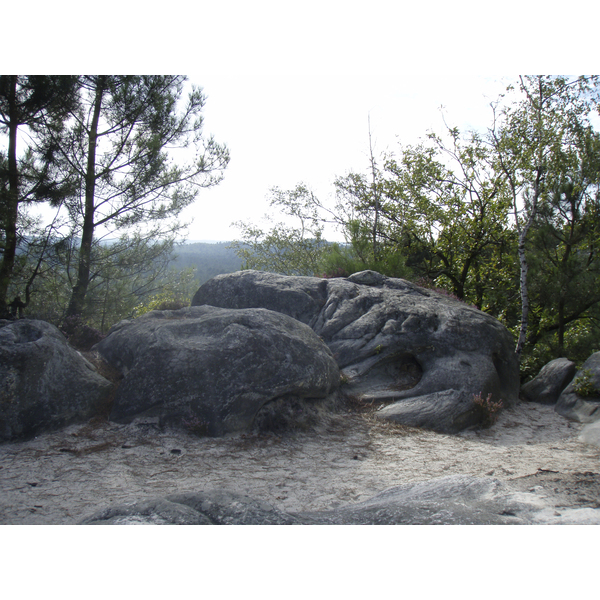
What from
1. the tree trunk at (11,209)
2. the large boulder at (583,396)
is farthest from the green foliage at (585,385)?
the tree trunk at (11,209)

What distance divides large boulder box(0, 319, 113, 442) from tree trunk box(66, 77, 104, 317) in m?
4.16

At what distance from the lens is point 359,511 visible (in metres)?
3.97

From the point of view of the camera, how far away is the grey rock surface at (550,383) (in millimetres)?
9391

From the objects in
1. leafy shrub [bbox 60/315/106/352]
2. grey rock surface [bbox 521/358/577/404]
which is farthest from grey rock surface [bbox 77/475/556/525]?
leafy shrub [bbox 60/315/106/352]

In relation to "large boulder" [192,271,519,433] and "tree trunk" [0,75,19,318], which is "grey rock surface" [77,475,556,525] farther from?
"tree trunk" [0,75,19,318]

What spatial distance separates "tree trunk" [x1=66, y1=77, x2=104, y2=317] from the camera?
10945 millimetres

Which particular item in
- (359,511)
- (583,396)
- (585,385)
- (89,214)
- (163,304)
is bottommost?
(583,396)

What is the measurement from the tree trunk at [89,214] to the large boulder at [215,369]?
388cm

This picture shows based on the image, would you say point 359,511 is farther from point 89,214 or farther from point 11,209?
point 89,214

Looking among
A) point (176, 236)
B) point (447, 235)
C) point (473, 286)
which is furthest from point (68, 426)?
point (473, 286)

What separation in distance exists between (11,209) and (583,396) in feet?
38.7

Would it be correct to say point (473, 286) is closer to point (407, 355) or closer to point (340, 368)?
point (407, 355)

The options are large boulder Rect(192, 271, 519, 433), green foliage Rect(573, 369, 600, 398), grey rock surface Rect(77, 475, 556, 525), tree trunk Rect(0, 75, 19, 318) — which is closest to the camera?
grey rock surface Rect(77, 475, 556, 525)

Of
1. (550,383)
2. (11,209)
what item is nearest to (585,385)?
(550,383)
